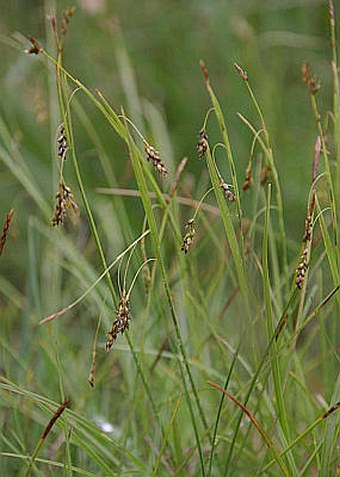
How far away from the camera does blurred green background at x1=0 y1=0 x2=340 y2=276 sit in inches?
86.6

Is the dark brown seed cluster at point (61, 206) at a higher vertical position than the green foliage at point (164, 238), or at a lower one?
lower

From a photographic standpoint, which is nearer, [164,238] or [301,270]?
[301,270]

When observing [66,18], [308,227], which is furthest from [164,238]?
[308,227]

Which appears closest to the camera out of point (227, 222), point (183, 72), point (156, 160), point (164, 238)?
point (156, 160)

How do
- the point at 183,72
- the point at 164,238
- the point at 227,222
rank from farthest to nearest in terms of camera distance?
1. the point at 183,72
2. the point at 164,238
3. the point at 227,222

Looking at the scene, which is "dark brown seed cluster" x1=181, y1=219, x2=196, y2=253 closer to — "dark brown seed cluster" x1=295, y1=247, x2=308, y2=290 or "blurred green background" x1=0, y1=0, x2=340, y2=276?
"dark brown seed cluster" x1=295, y1=247, x2=308, y2=290

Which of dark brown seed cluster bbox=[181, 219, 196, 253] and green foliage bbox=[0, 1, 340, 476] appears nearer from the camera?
dark brown seed cluster bbox=[181, 219, 196, 253]

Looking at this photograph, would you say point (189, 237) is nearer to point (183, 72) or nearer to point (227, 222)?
point (227, 222)

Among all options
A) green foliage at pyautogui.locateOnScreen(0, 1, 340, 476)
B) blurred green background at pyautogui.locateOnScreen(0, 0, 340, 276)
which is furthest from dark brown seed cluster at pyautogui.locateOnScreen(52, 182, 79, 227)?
blurred green background at pyautogui.locateOnScreen(0, 0, 340, 276)

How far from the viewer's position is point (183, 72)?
241 cm

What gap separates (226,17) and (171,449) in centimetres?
138

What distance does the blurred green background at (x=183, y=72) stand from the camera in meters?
2.20

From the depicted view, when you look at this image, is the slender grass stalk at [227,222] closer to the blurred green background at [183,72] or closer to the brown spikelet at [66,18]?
the brown spikelet at [66,18]

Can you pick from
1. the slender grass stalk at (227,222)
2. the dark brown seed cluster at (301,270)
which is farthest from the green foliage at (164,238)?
the dark brown seed cluster at (301,270)
